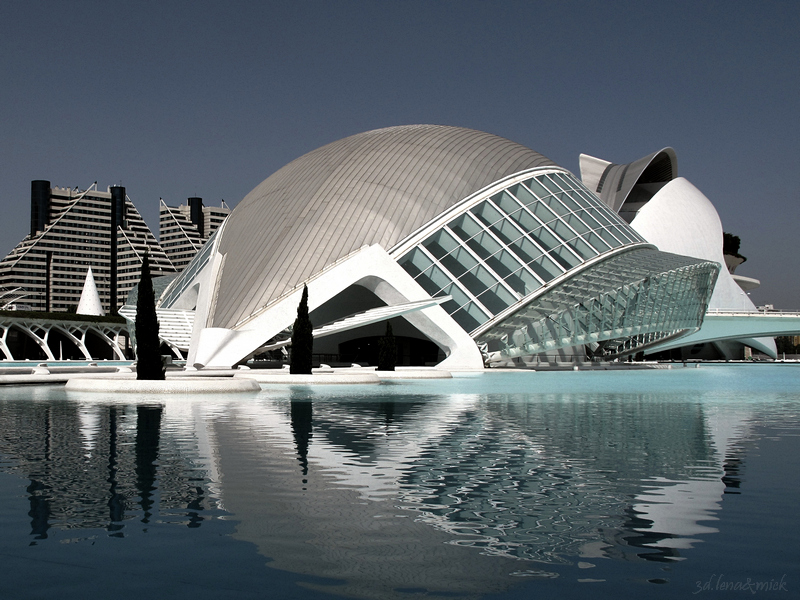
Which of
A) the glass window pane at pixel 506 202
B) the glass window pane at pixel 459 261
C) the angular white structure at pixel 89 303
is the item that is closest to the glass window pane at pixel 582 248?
the glass window pane at pixel 506 202

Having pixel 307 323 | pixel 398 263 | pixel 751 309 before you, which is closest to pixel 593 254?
pixel 398 263

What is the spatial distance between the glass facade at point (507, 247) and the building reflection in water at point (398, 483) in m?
21.9

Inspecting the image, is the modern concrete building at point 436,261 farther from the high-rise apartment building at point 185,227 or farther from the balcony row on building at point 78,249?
the high-rise apartment building at point 185,227

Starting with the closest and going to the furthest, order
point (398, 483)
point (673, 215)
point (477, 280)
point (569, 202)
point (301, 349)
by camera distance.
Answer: point (398, 483) < point (301, 349) < point (477, 280) < point (569, 202) < point (673, 215)

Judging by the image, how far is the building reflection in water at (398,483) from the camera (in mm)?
5711

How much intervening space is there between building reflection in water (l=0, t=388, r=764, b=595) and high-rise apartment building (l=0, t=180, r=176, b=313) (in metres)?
147

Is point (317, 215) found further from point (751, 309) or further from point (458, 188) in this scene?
point (751, 309)

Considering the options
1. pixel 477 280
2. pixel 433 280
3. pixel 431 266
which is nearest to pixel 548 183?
pixel 477 280

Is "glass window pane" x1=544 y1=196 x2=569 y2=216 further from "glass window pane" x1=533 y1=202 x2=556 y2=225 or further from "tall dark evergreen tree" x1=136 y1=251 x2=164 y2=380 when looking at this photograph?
"tall dark evergreen tree" x1=136 y1=251 x2=164 y2=380

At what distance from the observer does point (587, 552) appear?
5.69 metres

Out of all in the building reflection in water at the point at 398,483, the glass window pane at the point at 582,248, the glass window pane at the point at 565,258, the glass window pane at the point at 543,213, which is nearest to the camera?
the building reflection in water at the point at 398,483

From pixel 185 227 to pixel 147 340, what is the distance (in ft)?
527

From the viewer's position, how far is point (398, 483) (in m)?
8.21

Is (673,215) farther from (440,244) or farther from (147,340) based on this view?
(147,340)
